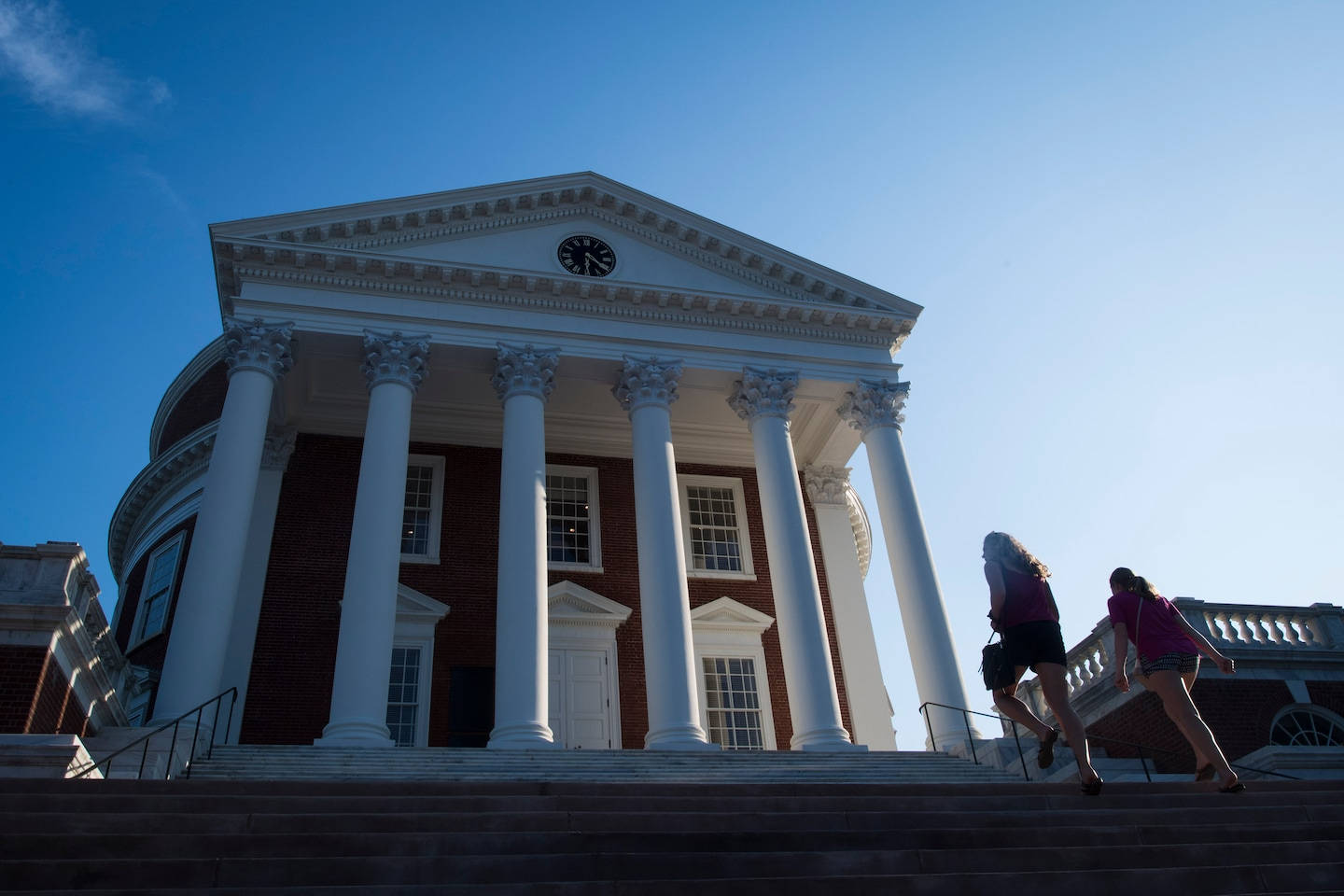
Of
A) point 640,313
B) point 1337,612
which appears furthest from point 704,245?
point 1337,612

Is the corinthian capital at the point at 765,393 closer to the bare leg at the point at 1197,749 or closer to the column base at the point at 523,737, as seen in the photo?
the column base at the point at 523,737

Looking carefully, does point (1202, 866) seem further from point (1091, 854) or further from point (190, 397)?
point (190, 397)

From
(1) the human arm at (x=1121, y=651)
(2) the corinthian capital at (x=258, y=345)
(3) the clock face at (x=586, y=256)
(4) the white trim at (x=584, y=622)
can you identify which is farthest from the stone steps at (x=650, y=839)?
(3) the clock face at (x=586, y=256)

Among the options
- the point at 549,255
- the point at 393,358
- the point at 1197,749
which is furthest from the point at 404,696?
the point at 1197,749

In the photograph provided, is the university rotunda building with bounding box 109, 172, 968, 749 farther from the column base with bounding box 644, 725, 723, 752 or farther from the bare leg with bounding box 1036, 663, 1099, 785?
the bare leg with bounding box 1036, 663, 1099, 785

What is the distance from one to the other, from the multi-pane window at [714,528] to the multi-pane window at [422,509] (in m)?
6.35

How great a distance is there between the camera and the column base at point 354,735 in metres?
15.6

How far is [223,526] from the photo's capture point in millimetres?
17344

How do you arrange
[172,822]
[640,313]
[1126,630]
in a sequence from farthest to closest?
[640,313]
[1126,630]
[172,822]

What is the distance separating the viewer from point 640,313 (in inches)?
878

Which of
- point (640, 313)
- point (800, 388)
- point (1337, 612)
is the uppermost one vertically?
point (640, 313)

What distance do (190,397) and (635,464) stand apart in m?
16.6

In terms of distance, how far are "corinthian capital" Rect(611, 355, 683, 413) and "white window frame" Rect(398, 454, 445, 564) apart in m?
5.47

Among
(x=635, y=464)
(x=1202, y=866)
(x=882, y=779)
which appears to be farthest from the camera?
(x=635, y=464)
